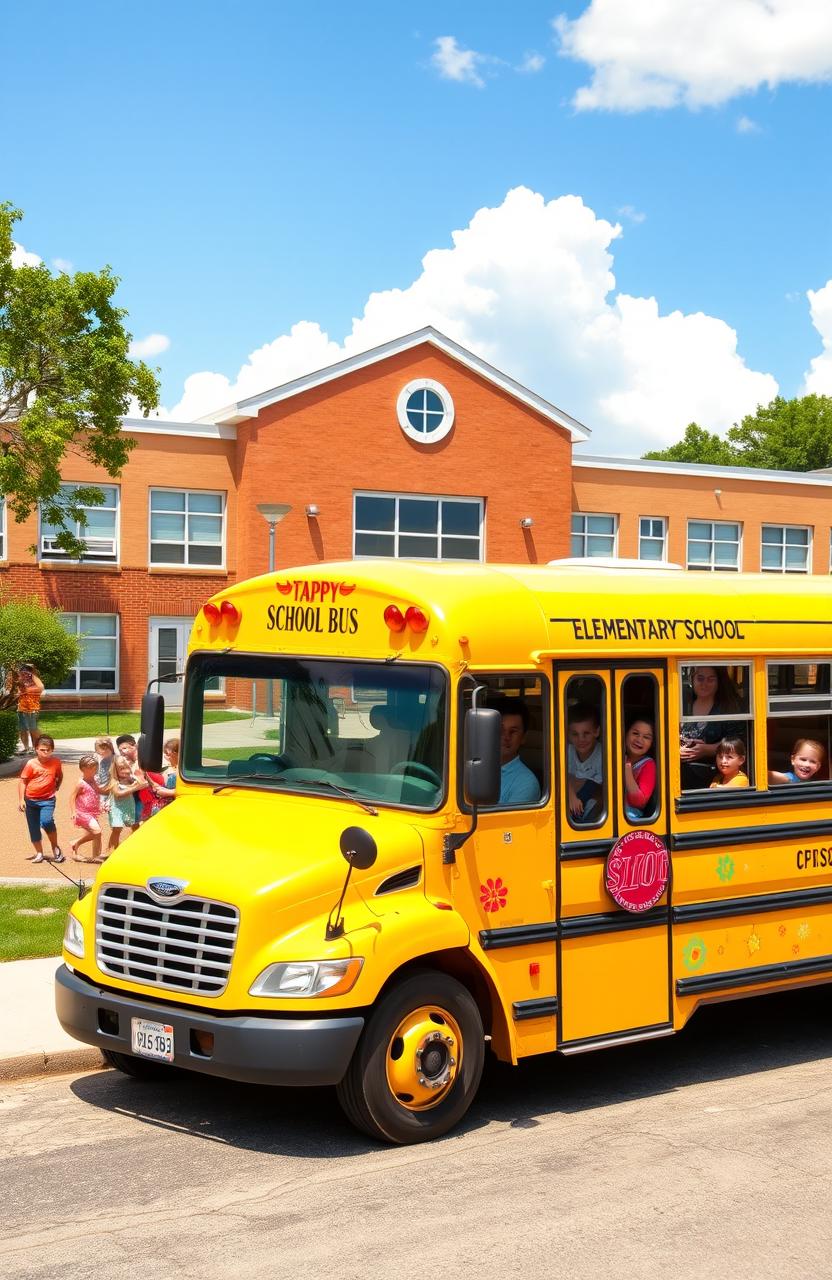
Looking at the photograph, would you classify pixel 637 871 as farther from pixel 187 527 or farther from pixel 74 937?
pixel 187 527

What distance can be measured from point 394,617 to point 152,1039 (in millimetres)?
2212

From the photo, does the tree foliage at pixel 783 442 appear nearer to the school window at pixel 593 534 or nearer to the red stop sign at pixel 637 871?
the school window at pixel 593 534

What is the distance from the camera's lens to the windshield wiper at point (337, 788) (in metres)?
6.91

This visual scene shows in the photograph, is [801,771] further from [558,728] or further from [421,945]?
[421,945]

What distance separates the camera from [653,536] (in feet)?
146

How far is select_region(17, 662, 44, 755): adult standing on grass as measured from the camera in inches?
885

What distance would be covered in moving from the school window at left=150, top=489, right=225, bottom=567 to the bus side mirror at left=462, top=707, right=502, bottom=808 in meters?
31.1

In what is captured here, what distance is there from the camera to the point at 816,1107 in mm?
7355

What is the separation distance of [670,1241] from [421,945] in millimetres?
1629

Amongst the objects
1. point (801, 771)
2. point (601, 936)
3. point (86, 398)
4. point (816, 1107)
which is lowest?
point (816, 1107)

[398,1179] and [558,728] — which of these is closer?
[398,1179]

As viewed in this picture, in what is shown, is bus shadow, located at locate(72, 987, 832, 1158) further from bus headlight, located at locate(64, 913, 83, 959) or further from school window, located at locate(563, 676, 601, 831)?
school window, located at locate(563, 676, 601, 831)

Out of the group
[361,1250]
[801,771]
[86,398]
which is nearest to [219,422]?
[86,398]

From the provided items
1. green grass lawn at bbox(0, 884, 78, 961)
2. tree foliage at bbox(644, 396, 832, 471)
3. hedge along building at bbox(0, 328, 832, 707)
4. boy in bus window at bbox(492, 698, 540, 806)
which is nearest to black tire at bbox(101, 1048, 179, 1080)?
boy in bus window at bbox(492, 698, 540, 806)
